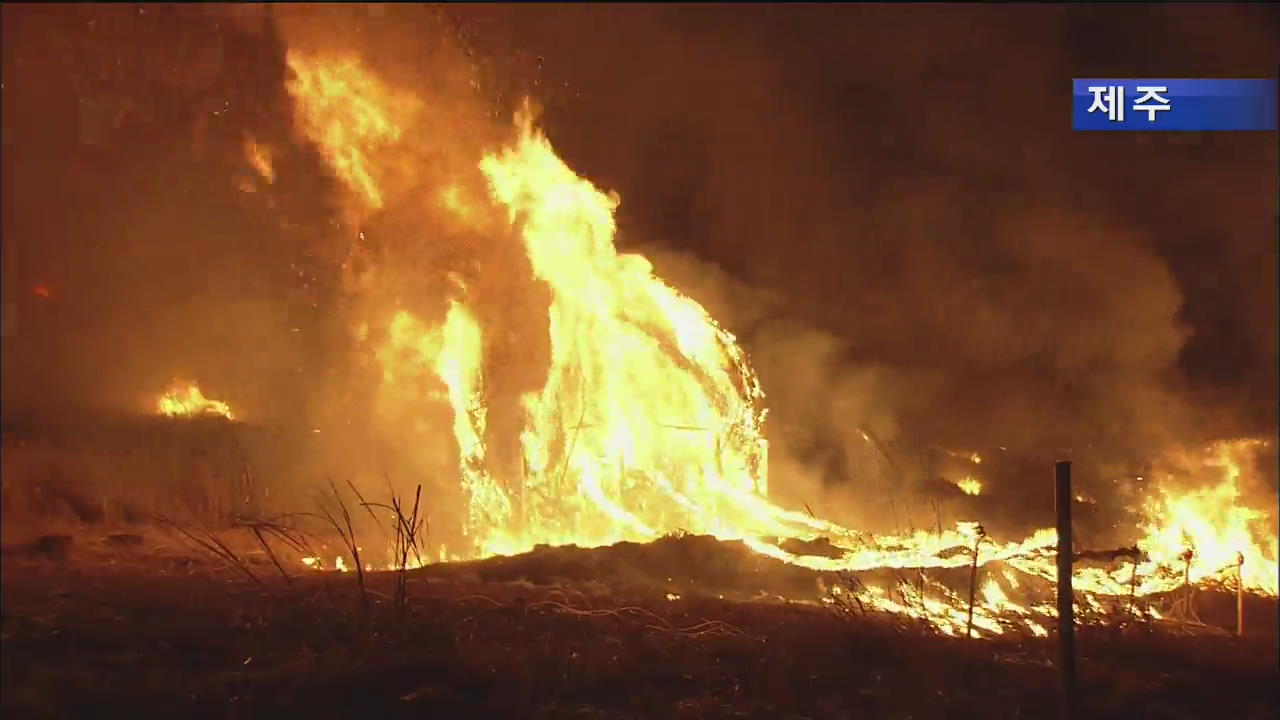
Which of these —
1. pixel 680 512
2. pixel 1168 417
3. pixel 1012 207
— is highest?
pixel 1012 207

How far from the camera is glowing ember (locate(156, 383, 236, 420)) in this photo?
20.5 metres

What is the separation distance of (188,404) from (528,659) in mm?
15409

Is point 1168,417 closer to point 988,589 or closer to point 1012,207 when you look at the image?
point 1012,207

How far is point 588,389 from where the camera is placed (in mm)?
17156

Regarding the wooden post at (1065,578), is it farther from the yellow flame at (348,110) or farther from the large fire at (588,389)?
the yellow flame at (348,110)

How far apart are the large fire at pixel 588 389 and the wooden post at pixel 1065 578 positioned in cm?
892

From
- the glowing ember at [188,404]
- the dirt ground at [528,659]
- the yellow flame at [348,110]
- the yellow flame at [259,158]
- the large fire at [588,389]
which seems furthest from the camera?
the glowing ember at [188,404]

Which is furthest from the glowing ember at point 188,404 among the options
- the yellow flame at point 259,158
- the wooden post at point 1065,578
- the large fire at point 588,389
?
the wooden post at point 1065,578

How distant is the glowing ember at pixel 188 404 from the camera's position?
20453mm

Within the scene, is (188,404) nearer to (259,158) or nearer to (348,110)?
(259,158)

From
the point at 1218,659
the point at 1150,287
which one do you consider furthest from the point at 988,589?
the point at 1150,287

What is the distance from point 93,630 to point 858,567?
8475mm

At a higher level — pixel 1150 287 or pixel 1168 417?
pixel 1150 287

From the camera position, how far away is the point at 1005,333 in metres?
23.6
